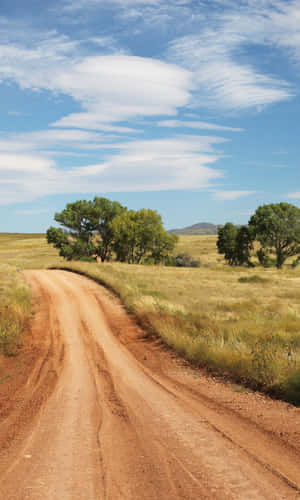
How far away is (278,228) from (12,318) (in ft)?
191

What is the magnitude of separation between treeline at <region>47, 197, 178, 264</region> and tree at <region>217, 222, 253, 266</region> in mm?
14803

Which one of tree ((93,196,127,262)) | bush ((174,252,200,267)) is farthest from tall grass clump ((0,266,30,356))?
bush ((174,252,200,267))

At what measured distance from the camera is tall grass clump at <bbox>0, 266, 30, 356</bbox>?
492 inches

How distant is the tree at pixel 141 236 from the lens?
62.5 metres

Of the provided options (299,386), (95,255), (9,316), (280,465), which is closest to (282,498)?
(280,465)

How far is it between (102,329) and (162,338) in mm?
3296

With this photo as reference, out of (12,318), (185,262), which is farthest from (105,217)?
(12,318)

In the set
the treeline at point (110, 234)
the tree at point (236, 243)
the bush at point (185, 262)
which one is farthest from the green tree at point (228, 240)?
the treeline at point (110, 234)

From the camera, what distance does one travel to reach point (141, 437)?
19.5 feet

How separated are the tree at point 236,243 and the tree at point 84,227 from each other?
21.7 meters

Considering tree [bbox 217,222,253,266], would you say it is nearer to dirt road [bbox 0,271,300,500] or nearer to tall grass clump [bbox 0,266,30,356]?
tall grass clump [bbox 0,266,30,356]

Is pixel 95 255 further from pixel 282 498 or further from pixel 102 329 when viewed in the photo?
pixel 282 498

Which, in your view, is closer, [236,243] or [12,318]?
[12,318]

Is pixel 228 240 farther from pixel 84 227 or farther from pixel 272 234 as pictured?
pixel 84 227
